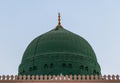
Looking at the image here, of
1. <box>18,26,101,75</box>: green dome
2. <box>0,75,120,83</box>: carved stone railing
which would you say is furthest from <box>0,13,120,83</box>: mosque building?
<box>0,75,120,83</box>: carved stone railing

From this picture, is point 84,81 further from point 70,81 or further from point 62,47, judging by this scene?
point 62,47

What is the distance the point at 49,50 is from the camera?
2439cm

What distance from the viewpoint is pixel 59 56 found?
79.1ft

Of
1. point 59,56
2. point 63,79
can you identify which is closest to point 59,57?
point 59,56

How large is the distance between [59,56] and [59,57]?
0.28ft

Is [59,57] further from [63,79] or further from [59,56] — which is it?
[63,79]

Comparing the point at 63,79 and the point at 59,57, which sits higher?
the point at 59,57

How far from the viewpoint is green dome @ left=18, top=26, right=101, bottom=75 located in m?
23.9

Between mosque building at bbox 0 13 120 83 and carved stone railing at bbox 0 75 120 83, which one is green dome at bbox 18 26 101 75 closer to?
mosque building at bbox 0 13 120 83

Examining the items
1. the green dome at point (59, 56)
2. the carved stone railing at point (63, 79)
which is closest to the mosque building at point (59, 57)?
the green dome at point (59, 56)

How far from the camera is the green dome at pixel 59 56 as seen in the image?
23.9 meters

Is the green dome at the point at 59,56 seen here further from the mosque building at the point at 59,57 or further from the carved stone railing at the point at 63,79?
the carved stone railing at the point at 63,79

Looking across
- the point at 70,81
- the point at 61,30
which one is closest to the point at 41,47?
the point at 61,30

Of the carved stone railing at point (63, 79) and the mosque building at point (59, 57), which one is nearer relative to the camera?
the carved stone railing at point (63, 79)
